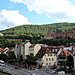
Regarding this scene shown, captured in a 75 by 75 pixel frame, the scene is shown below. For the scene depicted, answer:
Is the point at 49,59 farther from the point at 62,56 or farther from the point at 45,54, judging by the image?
the point at 62,56

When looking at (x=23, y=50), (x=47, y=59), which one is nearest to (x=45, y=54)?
(x=47, y=59)

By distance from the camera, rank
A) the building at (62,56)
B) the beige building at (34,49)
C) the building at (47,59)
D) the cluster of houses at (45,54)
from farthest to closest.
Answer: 1. the beige building at (34,49)
2. the building at (62,56)
3. the cluster of houses at (45,54)
4. the building at (47,59)

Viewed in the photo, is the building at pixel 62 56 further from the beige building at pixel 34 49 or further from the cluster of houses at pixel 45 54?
the beige building at pixel 34 49

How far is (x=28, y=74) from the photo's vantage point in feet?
180

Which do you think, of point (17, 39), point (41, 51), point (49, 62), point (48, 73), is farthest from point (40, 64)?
point (17, 39)

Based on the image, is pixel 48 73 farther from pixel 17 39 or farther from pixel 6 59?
pixel 17 39

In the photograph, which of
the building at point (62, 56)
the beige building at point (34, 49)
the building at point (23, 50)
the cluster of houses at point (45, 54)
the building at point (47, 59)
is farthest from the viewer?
the building at point (23, 50)

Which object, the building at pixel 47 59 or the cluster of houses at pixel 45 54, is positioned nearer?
the building at pixel 47 59

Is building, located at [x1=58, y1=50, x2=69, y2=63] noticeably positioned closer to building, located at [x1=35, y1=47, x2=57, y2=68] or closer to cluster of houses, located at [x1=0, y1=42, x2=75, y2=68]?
cluster of houses, located at [x1=0, y1=42, x2=75, y2=68]

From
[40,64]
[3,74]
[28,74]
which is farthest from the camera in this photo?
[40,64]

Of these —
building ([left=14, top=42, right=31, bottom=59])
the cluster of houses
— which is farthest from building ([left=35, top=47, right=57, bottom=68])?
building ([left=14, top=42, right=31, bottom=59])

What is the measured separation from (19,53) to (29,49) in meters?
6.63

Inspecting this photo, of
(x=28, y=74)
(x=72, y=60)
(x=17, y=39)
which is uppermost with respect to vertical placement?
(x=17, y=39)

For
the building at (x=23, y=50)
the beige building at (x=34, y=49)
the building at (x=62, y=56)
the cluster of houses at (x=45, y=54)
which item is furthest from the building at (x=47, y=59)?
the building at (x=23, y=50)
